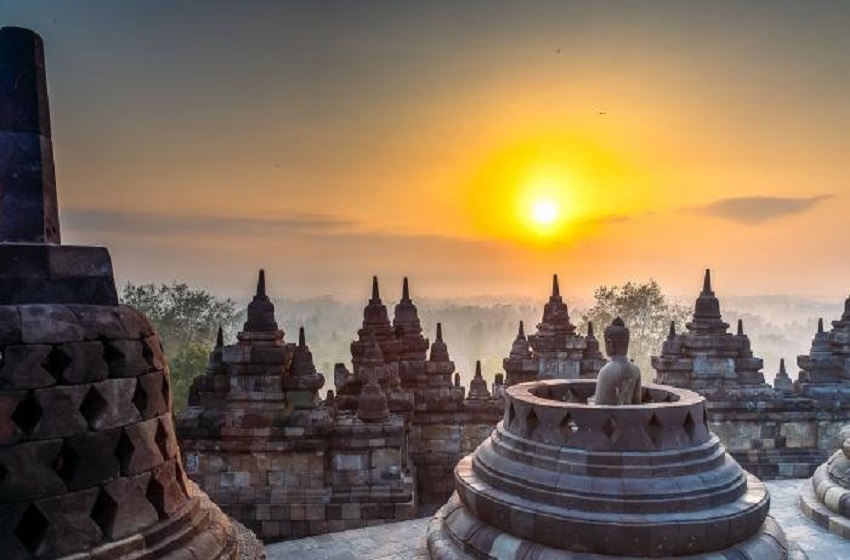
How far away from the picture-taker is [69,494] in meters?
4.36

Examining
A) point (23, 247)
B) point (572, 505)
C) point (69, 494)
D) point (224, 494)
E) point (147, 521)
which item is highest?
point (23, 247)

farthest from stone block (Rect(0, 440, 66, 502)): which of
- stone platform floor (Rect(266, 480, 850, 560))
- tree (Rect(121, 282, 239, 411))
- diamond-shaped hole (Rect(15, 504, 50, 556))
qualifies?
tree (Rect(121, 282, 239, 411))

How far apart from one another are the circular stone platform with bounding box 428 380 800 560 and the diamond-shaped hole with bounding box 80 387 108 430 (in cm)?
425

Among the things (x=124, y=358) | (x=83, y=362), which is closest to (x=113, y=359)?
(x=124, y=358)

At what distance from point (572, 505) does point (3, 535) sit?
16.3 ft

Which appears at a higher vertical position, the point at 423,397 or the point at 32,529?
the point at 32,529

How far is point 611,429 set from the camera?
692 cm

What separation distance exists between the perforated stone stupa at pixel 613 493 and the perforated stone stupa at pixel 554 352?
987 cm

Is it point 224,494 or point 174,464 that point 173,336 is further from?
point 174,464

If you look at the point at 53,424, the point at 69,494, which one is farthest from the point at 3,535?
the point at 53,424

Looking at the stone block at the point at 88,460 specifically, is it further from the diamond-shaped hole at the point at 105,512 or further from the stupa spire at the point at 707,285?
the stupa spire at the point at 707,285

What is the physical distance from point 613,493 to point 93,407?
4897 mm

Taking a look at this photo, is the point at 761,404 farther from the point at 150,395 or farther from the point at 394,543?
the point at 150,395

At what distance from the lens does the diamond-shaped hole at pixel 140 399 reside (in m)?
4.92
